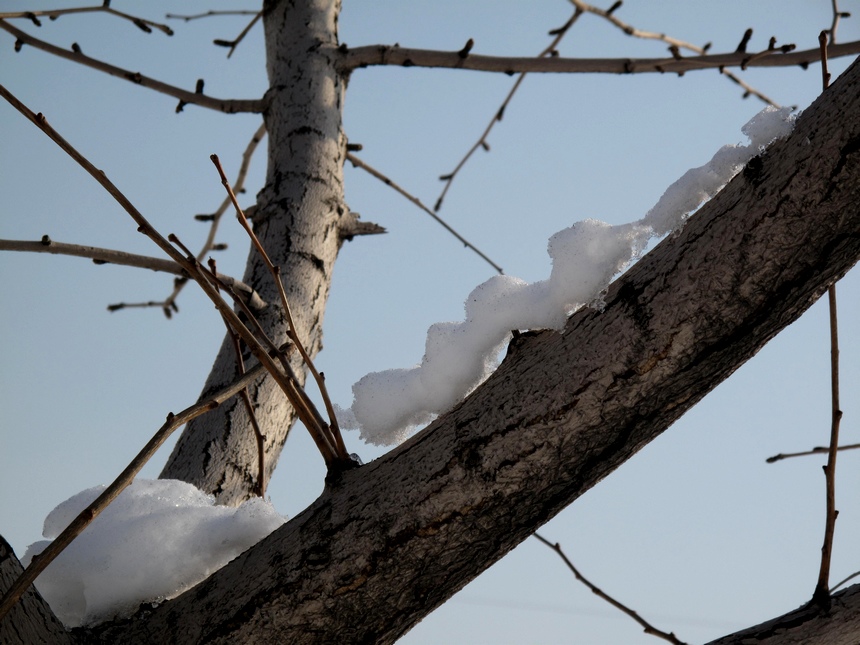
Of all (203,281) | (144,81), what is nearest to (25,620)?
(203,281)

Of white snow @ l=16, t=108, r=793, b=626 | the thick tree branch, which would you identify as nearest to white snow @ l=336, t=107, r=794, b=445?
white snow @ l=16, t=108, r=793, b=626

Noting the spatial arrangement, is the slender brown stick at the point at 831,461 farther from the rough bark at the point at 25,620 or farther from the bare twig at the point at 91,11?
the bare twig at the point at 91,11

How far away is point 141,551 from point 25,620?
13 cm

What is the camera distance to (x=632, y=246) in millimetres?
594

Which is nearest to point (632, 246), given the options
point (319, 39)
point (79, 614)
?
point (79, 614)

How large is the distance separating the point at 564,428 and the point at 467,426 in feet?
0.26

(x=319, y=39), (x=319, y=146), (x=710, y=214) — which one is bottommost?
(x=710, y=214)

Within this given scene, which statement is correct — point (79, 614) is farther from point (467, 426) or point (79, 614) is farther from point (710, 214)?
point (710, 214)

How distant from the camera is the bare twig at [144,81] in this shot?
1.46 m

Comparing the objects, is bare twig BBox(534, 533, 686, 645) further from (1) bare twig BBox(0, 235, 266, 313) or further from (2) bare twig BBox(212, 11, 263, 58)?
(2) bare twig BBox(212, 11, 263, 58)

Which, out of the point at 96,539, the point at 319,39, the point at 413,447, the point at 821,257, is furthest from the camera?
the point at 319,39

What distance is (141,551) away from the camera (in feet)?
2.32

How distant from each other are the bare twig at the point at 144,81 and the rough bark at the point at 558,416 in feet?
3.66

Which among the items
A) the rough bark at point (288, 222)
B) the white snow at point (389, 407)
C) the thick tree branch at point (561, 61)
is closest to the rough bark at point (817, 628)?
the white snow at point (389, 407)
